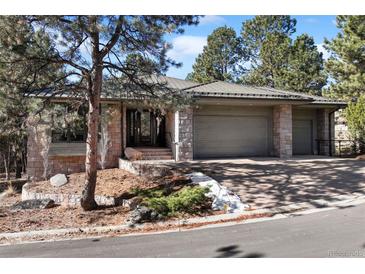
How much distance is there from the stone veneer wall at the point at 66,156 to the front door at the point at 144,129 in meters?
2.25

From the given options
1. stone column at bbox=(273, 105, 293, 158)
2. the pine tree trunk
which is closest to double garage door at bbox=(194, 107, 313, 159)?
stone column at bbox=(273, 105, 293, 158)

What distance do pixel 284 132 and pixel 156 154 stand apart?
594cm

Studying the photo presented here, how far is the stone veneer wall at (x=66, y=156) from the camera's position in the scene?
12039 millimetres

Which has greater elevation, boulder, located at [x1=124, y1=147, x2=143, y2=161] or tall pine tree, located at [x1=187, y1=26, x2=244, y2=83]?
tall pine tree, located at [x1=187, y1=26, x2=244, y2=83]

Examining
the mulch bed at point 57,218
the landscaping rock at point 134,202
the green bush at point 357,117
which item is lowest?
the mulch bed at point 57,218

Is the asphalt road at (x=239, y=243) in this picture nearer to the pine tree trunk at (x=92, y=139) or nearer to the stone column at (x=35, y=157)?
the pine tree trunk at (x=92, y=139)

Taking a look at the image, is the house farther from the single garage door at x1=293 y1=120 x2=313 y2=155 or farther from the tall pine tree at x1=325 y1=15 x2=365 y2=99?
the tall pine tree at x1=325 y1=15 x2=365 y2=99

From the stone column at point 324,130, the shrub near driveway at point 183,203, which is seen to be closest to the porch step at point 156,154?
the shrub near driveway at point 183,203

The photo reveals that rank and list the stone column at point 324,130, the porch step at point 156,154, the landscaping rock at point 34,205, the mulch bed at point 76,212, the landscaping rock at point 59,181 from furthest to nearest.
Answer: the stone column at point 324,130, the porch step at point 156,154, the landscaping rock at point 59,181, the landscaping rock at point 34,205, the mulch bed at point 76,212

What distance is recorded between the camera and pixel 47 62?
732cm

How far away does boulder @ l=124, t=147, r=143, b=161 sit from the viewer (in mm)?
12398

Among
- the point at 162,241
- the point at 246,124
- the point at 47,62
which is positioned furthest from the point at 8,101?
the point at 246,124

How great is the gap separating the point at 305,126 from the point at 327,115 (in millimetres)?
1280

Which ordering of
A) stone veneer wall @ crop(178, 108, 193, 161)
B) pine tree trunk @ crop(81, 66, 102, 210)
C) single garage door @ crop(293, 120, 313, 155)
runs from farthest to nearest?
1. single garage door @ crop(293, 120, 313, 155)
2. stone veneer wall @ crop(178, 108, 193, 161)
3. pine tree trunk @ crop(81, 66, 102, 210)
